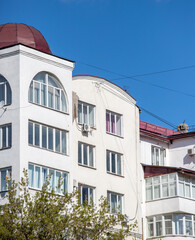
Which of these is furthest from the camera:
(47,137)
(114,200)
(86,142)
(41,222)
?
(114,200)

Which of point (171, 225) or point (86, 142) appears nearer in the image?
point (86, 142)

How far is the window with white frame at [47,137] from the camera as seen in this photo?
116ft

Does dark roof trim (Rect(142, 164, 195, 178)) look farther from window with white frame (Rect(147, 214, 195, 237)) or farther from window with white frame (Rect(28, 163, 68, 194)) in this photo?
window with white frame (Rect(28, 163, 68, 194))

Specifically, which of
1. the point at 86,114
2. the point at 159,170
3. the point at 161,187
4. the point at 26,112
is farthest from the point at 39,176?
the point at 159,170

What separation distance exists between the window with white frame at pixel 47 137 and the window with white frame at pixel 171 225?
875cm

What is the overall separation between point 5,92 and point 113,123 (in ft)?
28.3

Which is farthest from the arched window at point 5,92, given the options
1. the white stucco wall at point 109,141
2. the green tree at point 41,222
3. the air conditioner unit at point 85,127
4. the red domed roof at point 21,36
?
the green tree at point 41,222

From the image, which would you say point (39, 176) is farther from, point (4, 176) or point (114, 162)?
point (114, 162)

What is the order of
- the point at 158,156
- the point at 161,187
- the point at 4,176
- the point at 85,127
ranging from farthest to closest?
1. the point at 158,156
2. the point at 161,187
3. the point at 85,127
4. the point at 4,176

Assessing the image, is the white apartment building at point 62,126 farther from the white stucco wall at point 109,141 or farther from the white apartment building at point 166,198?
the white apartment building at point 166,198

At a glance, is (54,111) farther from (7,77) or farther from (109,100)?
(109,100)

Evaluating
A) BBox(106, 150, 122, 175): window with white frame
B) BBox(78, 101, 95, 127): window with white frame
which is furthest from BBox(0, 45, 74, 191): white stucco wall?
BBox(106, 150, 122, 175): window with white frame

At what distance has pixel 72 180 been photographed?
3669cm

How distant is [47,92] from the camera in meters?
36.9
